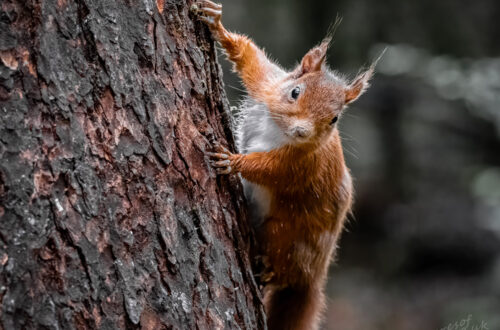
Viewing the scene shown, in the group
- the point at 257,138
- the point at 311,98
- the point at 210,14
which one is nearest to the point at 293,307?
the point at 257,138

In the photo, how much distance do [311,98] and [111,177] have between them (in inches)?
58.1

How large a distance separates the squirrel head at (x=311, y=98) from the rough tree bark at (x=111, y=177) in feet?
2.31

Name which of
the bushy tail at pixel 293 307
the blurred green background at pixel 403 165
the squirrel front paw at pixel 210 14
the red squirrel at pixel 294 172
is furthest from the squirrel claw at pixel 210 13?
the blurred green background at pixel 403 165

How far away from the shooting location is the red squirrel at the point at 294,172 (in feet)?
10.7

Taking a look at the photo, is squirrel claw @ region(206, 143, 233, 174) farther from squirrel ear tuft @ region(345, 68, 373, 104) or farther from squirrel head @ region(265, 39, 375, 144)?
squirrel ear tuft @ region(345, 68, 373, 104)

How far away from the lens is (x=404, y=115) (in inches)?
348

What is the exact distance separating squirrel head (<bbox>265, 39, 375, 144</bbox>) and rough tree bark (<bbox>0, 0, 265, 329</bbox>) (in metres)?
0.70

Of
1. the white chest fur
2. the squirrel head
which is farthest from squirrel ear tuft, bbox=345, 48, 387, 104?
the white chest fur

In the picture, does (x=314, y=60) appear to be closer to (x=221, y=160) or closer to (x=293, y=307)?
(x=221, y=160)

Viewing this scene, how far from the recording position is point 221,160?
2650mm

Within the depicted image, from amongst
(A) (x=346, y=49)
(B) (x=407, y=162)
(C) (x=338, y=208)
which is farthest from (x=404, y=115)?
(C) (x=338, y=208)

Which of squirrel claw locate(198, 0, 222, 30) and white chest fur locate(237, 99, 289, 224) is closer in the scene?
squirrel claw locate(198, 0, 222, 30)

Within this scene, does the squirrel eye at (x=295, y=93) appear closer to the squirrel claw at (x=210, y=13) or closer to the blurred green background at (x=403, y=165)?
the squirrel claw at (x=210, y=13)

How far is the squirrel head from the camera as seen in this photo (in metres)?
3.20
